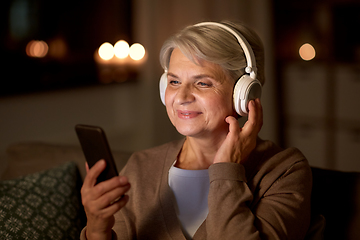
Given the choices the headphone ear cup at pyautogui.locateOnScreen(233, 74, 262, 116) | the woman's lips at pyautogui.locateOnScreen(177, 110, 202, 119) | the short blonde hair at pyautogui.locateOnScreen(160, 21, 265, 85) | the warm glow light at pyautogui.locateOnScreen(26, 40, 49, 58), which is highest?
the warm glow light at pyautogui.locateOnScreen(26, 40, 49, 58)

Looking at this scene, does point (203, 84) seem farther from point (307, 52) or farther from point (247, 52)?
point (307, 52)

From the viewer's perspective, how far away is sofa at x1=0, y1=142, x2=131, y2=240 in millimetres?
1332

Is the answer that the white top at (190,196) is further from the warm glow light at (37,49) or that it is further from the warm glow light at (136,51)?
the warm glow light at (136,51)

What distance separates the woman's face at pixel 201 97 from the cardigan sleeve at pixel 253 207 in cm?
15

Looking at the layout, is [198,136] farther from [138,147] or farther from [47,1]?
[138,147]

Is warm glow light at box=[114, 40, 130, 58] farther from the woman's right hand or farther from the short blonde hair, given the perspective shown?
the woman's right hand

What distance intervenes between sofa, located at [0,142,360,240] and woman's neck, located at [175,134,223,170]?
39cm

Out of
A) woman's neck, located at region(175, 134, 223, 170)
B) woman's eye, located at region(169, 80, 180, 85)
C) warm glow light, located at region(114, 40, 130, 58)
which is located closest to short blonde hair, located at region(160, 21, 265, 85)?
woman's eye, located at region(169, 80, 180, 85)

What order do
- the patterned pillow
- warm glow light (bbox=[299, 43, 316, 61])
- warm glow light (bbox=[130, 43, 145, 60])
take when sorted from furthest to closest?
warm glow light (bbox=[130, 43, 145, 60]), warm glow light (bbox=[299, 43, 316, 61]), the patterned pillow

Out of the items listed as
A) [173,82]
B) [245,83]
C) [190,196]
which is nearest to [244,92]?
[245,83]

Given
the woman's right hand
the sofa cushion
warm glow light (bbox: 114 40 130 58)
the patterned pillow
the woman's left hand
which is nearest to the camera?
the woman's right hand

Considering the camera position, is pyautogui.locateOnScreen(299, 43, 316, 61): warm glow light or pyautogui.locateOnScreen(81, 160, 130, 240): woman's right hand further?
pyautogui.locateOnScreen(299, 43, 316, 61): warm glow light

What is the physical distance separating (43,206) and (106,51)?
104 inches

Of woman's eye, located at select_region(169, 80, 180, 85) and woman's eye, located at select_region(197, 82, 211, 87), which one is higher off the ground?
woman's eye, located at select_region(169, 80, 180, 85)
